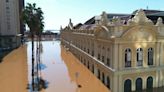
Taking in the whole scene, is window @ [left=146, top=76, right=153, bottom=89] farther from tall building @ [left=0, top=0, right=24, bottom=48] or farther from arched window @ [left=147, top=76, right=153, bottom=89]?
tall building @ [left=0, top=0, right=24, bottom=48]

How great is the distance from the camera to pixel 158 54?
31.0 meters

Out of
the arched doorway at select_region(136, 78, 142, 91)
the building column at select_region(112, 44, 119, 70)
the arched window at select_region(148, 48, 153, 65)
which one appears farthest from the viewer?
the arched window at select_region(148, 48, 153, 65)

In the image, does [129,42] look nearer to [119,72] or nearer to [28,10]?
[119,72]

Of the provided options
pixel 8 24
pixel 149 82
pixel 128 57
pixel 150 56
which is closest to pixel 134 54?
pixel 128 57

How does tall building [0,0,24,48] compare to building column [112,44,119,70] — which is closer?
building column [112,44,119,70]

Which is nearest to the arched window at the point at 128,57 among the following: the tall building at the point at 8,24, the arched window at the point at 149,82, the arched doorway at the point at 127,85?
the arched doorway at the point at 127,85

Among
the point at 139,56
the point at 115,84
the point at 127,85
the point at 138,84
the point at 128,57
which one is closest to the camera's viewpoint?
the point at 115,84

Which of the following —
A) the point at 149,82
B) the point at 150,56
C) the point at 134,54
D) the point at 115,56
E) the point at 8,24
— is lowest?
the point at 149,82

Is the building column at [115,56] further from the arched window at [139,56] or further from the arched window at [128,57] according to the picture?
the arched window at [139,56]

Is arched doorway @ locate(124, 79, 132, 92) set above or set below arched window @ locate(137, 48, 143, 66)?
below

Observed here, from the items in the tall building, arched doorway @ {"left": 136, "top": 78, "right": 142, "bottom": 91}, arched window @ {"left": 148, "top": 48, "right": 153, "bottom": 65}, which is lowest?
arched doorway @ {"left": 136, "top": 78, "right": 142, "bottom": 91}

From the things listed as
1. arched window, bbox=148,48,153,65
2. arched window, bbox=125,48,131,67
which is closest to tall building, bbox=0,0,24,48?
arched window, bbox=125,48,131,67

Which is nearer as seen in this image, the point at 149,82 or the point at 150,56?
the point at 150,56

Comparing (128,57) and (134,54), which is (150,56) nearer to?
(134,54)
